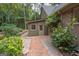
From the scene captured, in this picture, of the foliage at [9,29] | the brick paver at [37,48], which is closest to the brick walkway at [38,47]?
the brick paver at [37,48]

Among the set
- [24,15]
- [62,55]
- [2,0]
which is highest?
[2,0]

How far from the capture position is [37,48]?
2.97 m

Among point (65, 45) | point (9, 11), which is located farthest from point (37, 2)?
point (65, 45)

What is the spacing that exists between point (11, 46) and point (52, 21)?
2.02 ft

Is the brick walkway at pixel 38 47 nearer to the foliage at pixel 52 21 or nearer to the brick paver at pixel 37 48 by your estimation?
the brick paver at pixel 37 48

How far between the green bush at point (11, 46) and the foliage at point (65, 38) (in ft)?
1.60

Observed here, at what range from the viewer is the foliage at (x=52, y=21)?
3.00 metres

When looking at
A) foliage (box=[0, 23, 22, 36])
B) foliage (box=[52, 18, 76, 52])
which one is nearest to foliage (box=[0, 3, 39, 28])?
foliage (box=[0, 23, 22, 36])

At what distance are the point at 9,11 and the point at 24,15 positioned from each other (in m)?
0.20

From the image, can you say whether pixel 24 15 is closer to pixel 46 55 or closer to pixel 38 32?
pixel 38 32

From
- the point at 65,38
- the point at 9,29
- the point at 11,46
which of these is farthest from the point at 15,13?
the point at 65,38

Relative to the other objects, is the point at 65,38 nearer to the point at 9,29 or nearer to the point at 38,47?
the point at 38,47

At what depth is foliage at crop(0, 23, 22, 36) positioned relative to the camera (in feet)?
9.68

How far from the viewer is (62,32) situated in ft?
9.73
